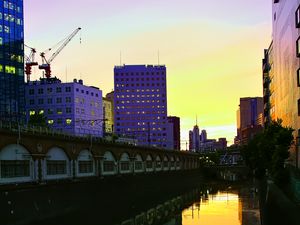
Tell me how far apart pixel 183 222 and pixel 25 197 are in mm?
21343

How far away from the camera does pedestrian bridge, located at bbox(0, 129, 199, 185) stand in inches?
2377

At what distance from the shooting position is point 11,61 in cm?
17050

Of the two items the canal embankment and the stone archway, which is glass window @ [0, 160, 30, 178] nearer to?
the stone archway

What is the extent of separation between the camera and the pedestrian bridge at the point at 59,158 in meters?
60.4

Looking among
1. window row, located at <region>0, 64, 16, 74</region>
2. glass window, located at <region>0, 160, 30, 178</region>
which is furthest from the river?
window row, located at <region>0, 64, 16, 74</region>

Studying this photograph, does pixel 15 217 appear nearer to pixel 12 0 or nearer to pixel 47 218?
pixel 47 218

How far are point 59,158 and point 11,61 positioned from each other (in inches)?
4127

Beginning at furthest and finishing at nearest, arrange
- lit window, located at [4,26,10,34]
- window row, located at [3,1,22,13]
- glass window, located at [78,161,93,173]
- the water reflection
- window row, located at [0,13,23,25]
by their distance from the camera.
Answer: window row, located at [3,1,22,13] < window row, located at [0,13,23,25] < lit window, located at [4,26,10,34] < glass window, located at [78,161,93,173] < the water reflection

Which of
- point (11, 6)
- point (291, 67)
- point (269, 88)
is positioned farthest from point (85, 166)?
point (11, 6)

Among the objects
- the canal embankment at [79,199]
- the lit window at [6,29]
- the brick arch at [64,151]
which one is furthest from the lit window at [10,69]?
the brick arch at [64,151]

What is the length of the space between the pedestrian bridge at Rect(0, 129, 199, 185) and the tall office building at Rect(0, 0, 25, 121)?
63484 millimetres

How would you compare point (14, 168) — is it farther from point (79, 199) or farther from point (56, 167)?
point (79, 199)

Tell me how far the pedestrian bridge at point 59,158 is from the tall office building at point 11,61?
6348 centimetres

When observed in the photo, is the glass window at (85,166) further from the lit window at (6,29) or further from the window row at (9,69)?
the lit window at (6,29)
